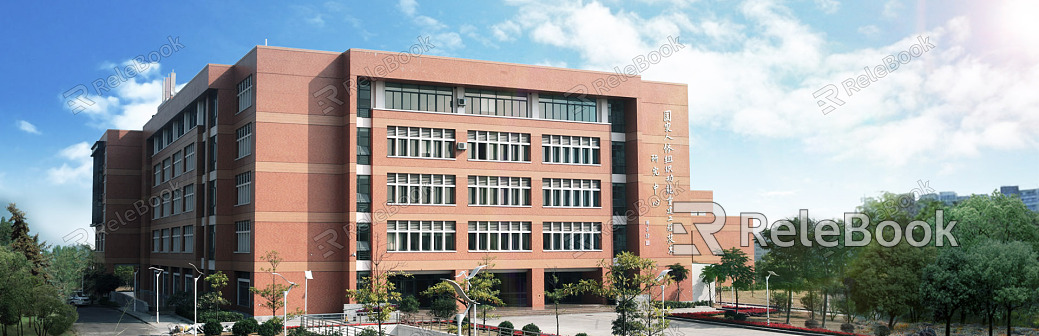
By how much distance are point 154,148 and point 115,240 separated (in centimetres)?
867

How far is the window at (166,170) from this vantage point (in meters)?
60.0

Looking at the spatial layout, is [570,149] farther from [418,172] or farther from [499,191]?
[418,172]

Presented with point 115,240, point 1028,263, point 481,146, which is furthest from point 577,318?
point 115,240

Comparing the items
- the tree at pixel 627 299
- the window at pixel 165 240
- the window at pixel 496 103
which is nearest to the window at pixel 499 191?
the window at pixel 496 103

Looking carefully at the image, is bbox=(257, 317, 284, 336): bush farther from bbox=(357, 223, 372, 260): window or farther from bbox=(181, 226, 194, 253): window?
bbox=(181, 226, 194, 253): window

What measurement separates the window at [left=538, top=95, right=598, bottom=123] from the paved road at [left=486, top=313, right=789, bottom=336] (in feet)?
39.2

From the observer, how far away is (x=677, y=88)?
5512 cm

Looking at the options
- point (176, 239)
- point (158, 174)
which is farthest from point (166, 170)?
point (176, 239)

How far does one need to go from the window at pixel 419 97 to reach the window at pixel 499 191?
4580mm

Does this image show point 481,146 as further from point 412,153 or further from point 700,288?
point 700,288

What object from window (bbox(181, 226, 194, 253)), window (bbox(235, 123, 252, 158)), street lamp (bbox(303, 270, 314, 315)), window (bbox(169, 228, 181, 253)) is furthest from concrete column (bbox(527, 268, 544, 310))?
window (bbox(169, 228, 181, 253))

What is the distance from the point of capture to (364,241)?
46.2m

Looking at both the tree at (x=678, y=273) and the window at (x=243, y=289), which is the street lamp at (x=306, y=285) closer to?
the window at (x=243, y=289)

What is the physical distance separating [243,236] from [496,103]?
52.7ft
